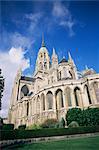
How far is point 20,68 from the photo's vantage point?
72562 mm

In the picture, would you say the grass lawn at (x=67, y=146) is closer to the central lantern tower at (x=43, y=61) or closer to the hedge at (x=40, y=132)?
the hedge at (x=40, y=132)

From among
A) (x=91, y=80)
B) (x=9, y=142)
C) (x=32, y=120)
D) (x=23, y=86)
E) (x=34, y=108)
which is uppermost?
(x=23, y=86)

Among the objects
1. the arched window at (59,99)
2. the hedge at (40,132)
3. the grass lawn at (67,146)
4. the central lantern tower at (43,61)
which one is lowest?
the grass lawn at (67,146)

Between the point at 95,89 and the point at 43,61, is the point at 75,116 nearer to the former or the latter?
the point at 95,89

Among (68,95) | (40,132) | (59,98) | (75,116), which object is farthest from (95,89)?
(40,132)

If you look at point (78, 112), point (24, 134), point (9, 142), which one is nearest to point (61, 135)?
point (24, 134)

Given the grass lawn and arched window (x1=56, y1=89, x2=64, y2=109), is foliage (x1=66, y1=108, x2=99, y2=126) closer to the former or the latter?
arched window (x1=56, y1=89, x2=64, y2=109)

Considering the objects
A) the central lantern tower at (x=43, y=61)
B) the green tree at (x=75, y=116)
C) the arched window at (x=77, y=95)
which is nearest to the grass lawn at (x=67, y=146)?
the green tree at (x=75, y=116)

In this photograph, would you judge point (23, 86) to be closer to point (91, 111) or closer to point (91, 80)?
point (91, 80)

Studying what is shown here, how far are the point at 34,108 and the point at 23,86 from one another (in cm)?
2606

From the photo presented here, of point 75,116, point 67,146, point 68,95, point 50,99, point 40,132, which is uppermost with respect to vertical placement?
point 68,95

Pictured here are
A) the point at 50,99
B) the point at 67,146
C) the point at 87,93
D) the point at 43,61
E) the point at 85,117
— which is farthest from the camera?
the point at 43,61

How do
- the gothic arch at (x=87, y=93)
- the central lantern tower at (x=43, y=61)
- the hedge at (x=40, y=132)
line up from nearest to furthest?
the hedge at (x=40, y=132)
the gothic arch at (x=87, y=93)
the central lantern tower at (x=43, y=61)

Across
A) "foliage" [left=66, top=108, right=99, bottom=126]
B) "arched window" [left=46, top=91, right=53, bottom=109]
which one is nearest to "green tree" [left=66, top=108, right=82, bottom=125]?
"foliage" [left=66, top=108, right=99, bottom=126]
